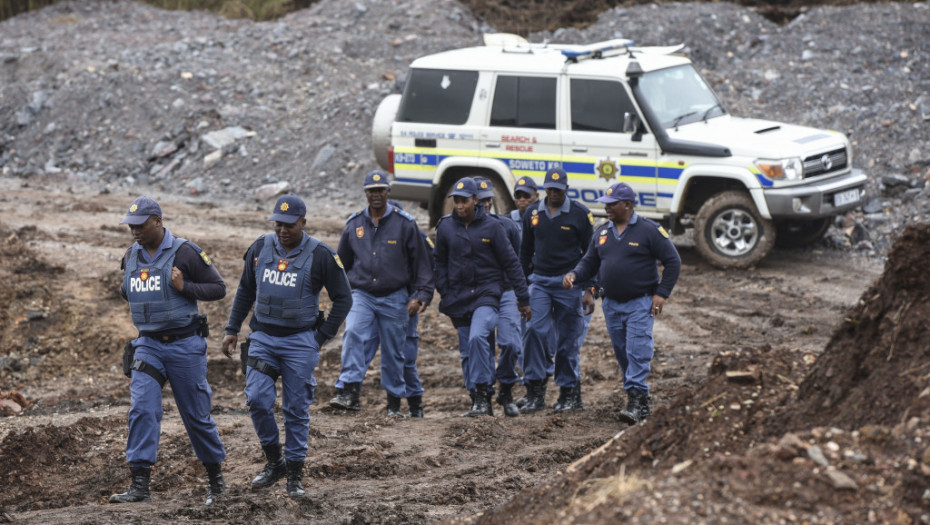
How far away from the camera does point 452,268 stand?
8742mm

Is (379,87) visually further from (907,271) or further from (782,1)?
(907,271)

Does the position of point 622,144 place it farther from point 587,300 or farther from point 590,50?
point 587,300

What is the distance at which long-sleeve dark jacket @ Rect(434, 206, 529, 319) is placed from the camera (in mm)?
8586

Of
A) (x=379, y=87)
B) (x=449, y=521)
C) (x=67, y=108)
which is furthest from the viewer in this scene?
(x=67, y=108)

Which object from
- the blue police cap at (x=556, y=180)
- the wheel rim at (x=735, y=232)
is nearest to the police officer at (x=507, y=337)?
the blue police cap at (x=556, y=180)

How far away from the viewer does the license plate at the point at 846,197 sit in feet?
41.2

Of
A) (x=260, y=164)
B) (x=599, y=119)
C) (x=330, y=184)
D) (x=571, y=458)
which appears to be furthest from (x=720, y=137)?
(x=260, y=164)

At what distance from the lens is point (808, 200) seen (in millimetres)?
12344

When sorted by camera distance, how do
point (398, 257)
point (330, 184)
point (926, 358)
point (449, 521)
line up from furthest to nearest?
point (330, 184)
point (398, 257)
point (449, 521)
point (926, 358)

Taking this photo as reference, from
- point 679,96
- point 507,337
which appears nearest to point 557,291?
point 507,337

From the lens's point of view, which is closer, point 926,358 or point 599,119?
point 926,358

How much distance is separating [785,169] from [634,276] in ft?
16.2

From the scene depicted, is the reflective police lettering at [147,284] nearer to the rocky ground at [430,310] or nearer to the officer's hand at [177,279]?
the officer's hand at [177,279]

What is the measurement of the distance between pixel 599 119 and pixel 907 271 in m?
8.08
